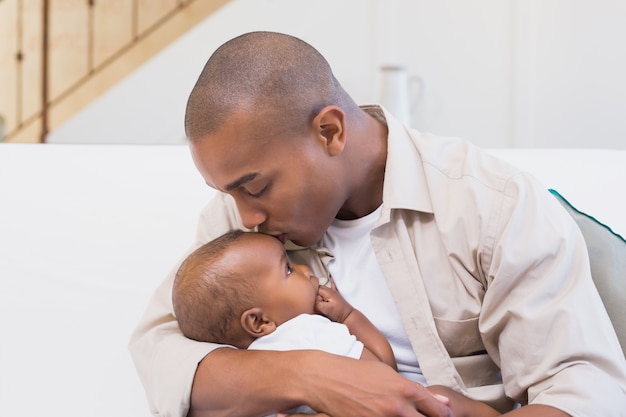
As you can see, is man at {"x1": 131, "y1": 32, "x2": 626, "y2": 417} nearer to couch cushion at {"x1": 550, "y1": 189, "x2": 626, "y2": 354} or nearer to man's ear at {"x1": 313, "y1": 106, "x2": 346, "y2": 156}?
man's ear at {"x1": 313, "y1": 106, "x2": 346, "y2": 156}

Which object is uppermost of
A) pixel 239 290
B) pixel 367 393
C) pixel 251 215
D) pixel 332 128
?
pixel 332 128

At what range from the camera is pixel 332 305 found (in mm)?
1330

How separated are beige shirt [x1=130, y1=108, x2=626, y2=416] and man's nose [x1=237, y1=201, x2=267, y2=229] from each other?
179 millimetres

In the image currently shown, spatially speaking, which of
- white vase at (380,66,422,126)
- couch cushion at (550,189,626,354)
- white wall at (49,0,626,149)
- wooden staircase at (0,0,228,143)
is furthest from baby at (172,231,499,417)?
wooden staircase at (0,0,228,143)

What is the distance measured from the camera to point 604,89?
4.50m

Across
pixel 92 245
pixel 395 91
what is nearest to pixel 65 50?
pixel 395 91

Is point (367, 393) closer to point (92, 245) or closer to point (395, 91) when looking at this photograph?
point (92, 245)

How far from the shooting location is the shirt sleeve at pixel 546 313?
118cm

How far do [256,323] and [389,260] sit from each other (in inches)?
9.7

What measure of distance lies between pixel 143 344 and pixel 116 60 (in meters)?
4.76

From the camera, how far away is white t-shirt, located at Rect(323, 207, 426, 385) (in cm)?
140

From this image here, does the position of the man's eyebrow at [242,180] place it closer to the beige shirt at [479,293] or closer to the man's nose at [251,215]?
the man's nose at [251,215]

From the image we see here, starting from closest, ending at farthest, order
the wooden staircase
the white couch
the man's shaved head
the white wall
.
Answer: the man's shaved head
the white couch
the white wall
the wooden staircase

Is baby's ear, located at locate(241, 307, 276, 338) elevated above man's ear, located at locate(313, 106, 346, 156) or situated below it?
below
